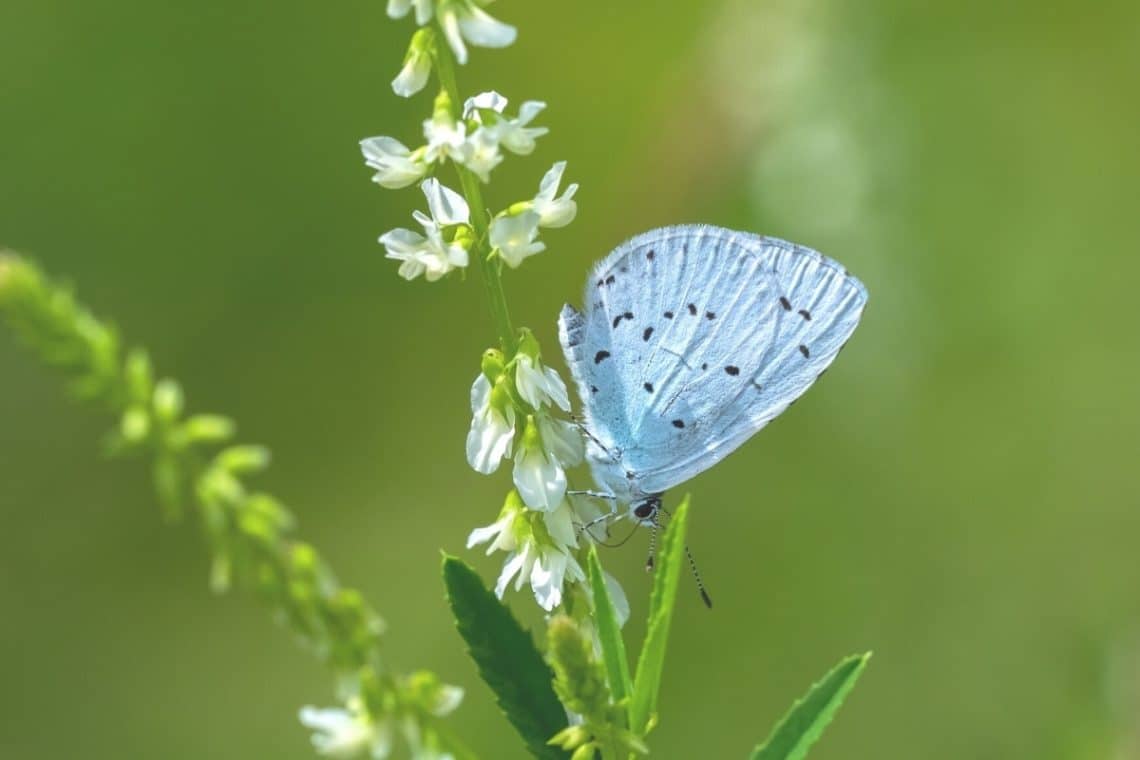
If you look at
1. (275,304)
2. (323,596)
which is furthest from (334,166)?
(323,596)

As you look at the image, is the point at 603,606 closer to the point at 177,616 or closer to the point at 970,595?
the point at 970,595

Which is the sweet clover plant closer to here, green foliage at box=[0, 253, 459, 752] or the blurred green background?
green foliage at box=[0, 253, 459, 752]


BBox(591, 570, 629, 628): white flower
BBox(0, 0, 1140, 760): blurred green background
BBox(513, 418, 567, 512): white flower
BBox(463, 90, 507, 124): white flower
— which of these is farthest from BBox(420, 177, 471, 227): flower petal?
BBox(0, 0, 1140, 760): blurred green background

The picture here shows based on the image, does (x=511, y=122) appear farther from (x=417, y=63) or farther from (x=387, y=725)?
(x=387, y=725)

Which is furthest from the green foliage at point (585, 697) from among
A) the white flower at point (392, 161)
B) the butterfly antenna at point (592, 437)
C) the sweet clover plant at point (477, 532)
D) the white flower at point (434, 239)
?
the butterfly antenna at point (592, 437)

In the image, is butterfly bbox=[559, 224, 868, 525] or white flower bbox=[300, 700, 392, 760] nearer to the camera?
white flower bbox=[300, 700, 392, 760]
